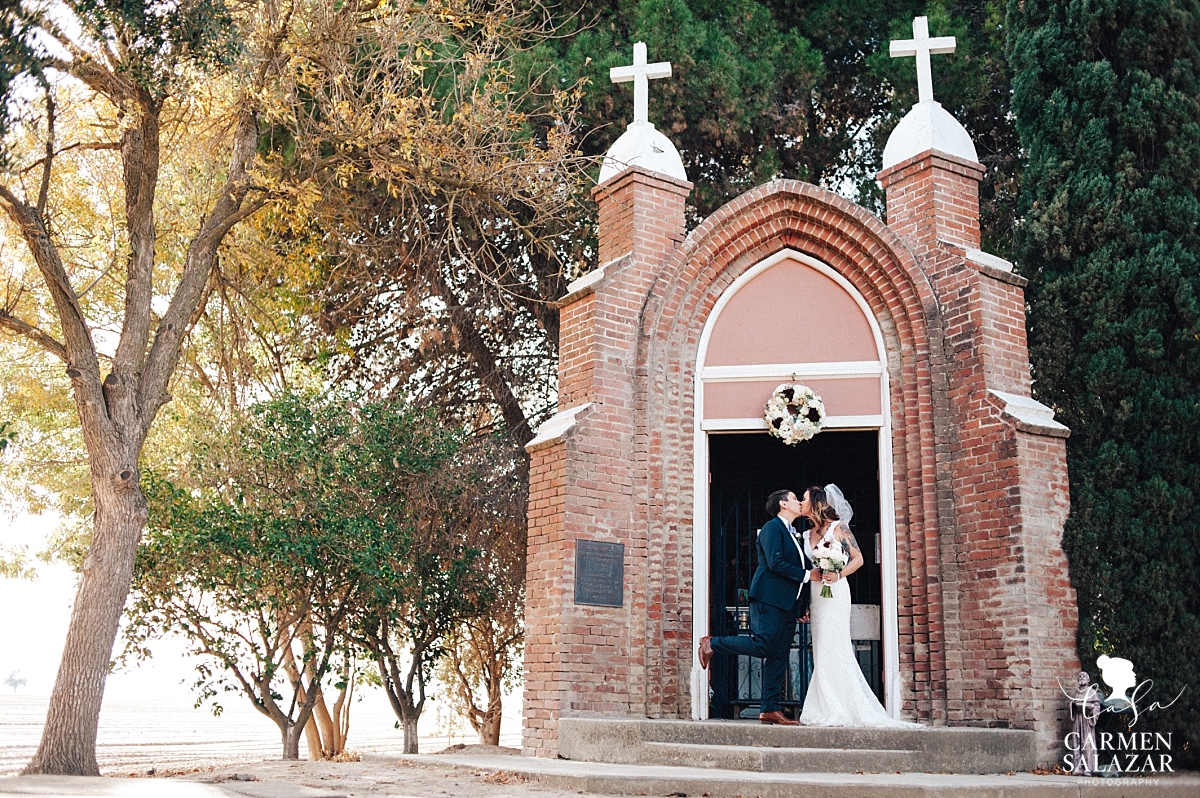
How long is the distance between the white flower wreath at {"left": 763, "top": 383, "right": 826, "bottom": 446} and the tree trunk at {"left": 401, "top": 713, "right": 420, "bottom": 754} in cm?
507

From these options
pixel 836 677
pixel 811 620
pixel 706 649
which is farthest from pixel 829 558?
pixel 706 649

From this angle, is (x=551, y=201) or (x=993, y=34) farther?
(x=993, y=34)

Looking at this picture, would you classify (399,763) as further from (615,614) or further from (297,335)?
(297,335)

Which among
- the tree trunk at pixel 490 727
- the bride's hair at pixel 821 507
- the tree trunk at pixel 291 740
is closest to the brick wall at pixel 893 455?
the bride's hair at pixel 821 507

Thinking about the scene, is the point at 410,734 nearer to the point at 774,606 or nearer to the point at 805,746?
the point at 774,606

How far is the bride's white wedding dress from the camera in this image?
8.38 meters

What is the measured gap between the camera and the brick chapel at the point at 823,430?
9000mm

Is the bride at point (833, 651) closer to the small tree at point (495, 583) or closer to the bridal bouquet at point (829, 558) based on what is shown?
the bridal bouquet at point (829, 558)

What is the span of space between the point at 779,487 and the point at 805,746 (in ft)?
16.2

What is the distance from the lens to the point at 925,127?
411 inches

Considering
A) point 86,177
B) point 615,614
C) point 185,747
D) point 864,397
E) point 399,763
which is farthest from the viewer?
point 185,747

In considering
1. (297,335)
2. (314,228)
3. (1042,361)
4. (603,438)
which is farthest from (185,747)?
(1042,361)

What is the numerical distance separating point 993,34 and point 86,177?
11728mm

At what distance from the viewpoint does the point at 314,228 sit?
1362 cm
